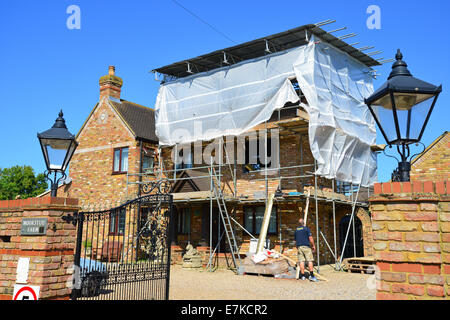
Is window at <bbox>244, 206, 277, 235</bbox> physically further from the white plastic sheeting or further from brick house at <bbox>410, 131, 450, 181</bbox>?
brick house at <bbox>410, 131, 450, 181</bbox>

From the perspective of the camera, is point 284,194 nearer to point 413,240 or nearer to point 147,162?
point 147,162

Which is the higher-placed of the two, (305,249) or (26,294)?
(305,249)

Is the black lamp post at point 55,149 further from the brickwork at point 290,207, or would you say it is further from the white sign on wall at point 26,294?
the brickwork at point 290,207

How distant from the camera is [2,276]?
7348mm

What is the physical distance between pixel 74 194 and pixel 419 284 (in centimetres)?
2232

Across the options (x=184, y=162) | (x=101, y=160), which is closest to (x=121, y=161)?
(x=101, y=160)

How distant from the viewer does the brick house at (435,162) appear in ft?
58.1

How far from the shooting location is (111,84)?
23516 mm

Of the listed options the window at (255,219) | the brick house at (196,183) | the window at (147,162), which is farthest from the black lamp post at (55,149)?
the window at (147,162)

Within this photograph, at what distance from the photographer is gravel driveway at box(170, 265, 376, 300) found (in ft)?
33.7

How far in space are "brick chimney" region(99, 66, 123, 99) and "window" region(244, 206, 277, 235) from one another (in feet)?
37.1

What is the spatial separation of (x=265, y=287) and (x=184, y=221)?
921cm
